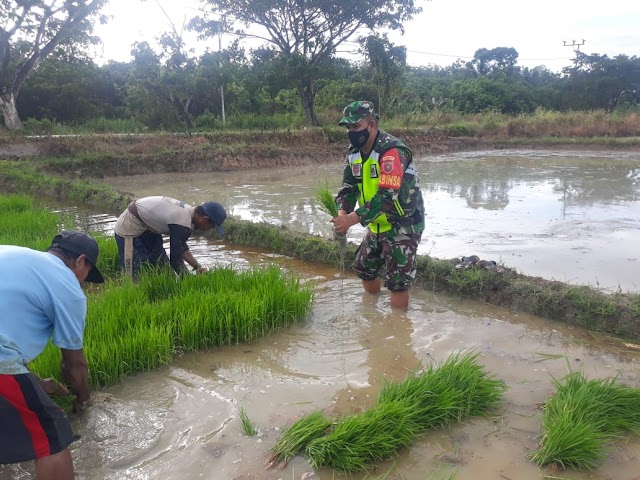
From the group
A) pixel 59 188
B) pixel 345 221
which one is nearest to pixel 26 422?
pixel 345 221

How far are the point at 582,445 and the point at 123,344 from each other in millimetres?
2496

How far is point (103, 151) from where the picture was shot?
1377cm

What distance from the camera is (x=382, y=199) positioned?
149 inches

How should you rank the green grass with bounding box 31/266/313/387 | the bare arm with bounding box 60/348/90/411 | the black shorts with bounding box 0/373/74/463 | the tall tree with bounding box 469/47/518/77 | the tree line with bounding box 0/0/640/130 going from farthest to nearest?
the tall tree with bounding box 469/47/518/77
the tree line with bounding box 0/0/640/130
the green grass with bounding box 31/266/313/387
the bare arm with bounding box 60/348/90/411
the black shorts with bounding box 0/373/74/463

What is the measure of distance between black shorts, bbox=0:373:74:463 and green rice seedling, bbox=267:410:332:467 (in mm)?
916

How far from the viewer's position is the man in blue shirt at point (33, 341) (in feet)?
6.29

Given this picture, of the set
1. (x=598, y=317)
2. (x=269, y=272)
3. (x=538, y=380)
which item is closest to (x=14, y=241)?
(x=269, y=272)

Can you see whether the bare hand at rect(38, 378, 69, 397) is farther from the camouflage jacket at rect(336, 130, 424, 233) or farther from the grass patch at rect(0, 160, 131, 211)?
the grass patch at rect(0, 160, 131, 211)

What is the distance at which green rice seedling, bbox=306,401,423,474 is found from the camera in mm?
2309

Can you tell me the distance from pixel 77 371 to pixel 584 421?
235 cm

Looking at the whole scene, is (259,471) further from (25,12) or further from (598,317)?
(25,12)

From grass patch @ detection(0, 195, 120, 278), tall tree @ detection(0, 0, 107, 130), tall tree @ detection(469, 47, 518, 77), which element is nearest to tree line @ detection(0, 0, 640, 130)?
tall tree @ detection(0, 0, 107, 130)

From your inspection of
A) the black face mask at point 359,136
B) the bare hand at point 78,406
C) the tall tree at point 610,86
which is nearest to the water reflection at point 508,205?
the black face mask at point 359,136

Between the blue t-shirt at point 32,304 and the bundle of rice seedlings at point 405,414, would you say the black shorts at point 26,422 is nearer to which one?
the blue t-shirt at point 32,304
